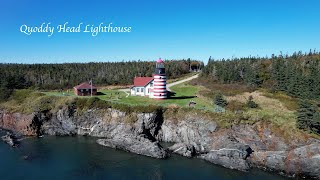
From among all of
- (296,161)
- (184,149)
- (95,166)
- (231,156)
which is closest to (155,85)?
(184,149)

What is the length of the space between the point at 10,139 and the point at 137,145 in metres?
20.1

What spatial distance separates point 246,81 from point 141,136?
48.1 m

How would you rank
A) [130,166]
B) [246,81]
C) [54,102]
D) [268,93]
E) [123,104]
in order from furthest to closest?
1. [246,81]
2. [268,93]
3. [54,102]
4. [123,104]
5. [130,166]

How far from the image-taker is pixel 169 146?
4756 centimetres

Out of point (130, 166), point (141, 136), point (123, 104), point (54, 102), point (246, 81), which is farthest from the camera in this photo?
point (246, 81)

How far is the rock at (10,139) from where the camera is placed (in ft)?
Answer: 155

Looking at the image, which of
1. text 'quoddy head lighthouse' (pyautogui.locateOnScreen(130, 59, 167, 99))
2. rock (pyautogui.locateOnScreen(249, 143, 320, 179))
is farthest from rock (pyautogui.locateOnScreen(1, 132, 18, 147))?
rock (pyautogui.locateOnScreen(249, 143, 320, 179))

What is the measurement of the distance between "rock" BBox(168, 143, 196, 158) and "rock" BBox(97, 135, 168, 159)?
208 cm

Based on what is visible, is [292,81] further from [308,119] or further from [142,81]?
[142,81]

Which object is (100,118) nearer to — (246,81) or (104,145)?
(104,145)

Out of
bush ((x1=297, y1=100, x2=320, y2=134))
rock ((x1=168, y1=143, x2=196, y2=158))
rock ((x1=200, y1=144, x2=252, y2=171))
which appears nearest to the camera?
rock ((x1=200, y1=144, x2=252, y2=171))

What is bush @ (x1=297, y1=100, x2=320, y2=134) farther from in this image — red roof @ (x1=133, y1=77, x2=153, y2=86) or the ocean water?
red roof @ (x1=133, y1=77, x2=153, y2=86)

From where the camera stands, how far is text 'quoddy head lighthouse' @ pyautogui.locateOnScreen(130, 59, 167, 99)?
6072cm

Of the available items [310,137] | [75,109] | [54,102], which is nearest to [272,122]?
[310,137]
